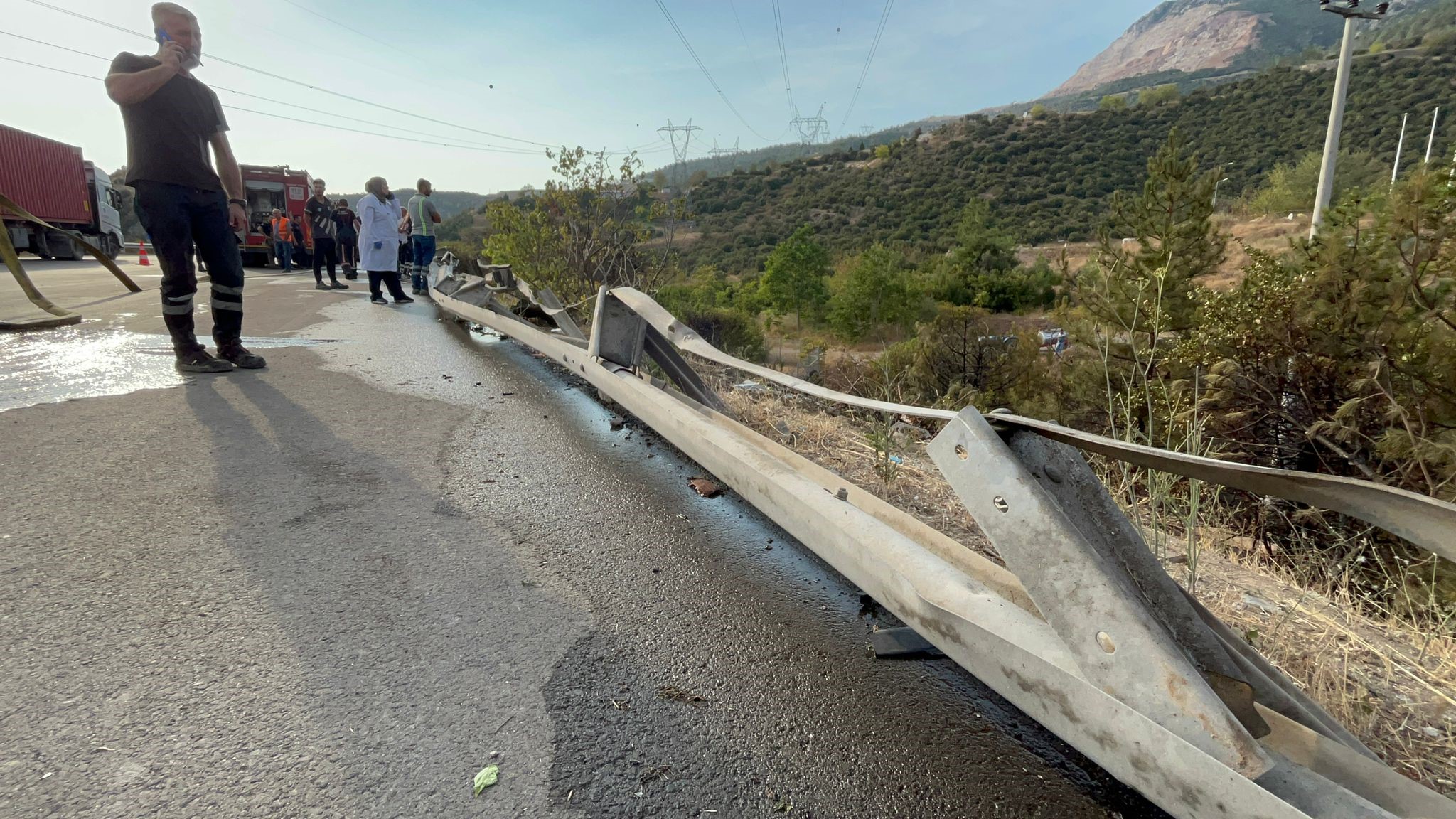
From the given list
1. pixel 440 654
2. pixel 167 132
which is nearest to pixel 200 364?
pixel 167 132

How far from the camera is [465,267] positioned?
1667cm

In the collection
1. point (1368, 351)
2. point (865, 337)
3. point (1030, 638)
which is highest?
point (1368, 351)

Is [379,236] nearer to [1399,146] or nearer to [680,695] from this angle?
[680,695]

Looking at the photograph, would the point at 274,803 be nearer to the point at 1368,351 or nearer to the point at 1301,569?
A: the point at 1301,569

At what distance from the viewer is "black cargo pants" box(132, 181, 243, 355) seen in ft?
15.9

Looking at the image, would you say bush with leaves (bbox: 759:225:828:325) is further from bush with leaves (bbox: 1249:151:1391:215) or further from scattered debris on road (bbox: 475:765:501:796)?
scattered debris on road (bbox: 475:765:501:796)

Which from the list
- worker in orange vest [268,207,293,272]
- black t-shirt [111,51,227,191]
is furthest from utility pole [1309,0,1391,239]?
worker in orange vest [268,207,293,272]

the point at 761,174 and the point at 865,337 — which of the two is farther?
the point at 761,174

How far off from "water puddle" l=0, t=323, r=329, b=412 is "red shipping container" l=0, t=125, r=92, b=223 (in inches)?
922

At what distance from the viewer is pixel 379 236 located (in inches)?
409

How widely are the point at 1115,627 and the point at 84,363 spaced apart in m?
6.85

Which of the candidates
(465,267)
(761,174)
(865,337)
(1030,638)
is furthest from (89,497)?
(761,174)

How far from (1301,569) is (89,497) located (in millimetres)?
5000

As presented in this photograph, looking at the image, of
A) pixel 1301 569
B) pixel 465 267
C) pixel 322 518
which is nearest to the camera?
pixel 322 518
